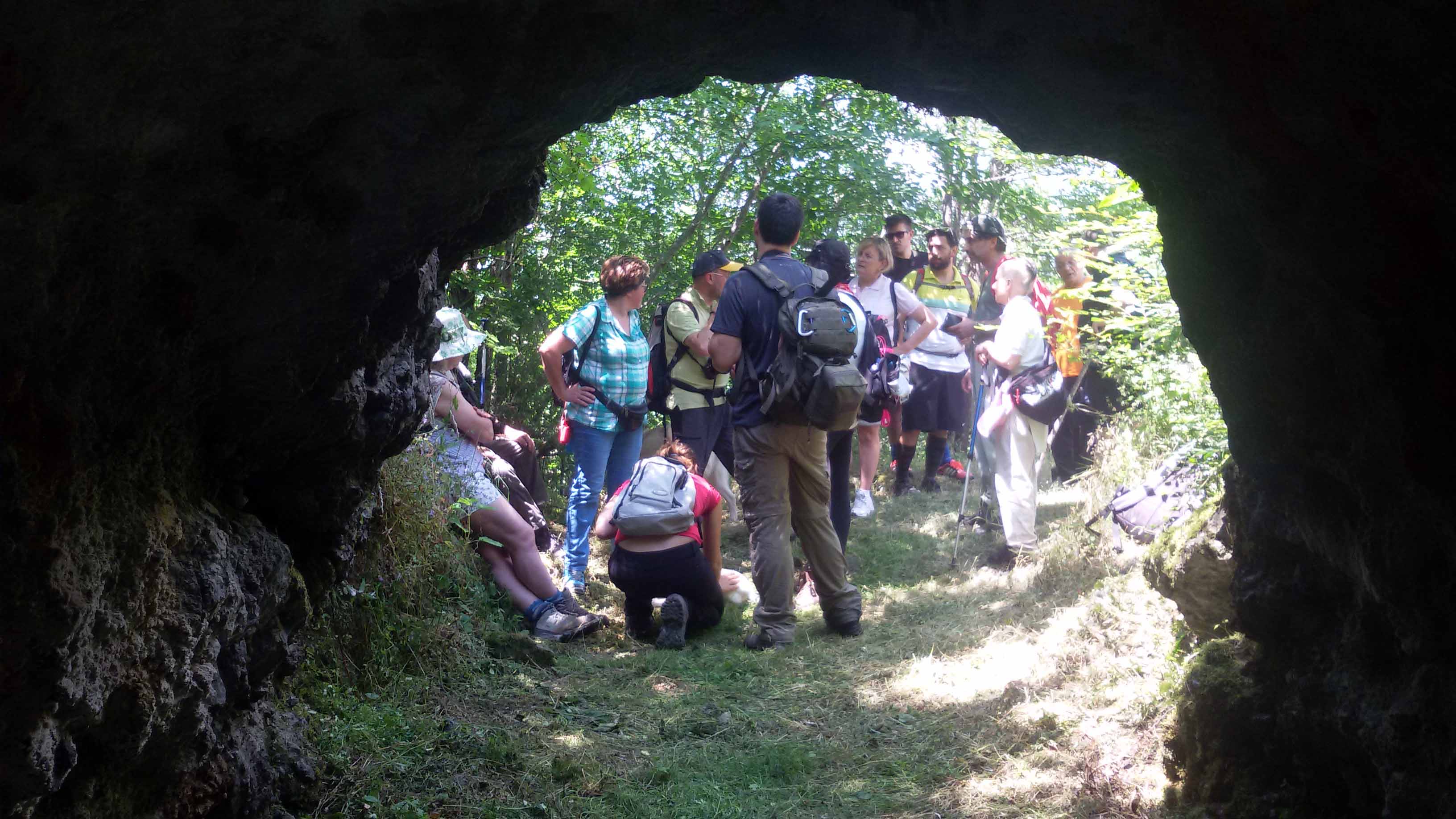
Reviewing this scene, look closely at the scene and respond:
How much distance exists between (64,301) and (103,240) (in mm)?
164

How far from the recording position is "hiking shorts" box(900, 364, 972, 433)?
35.1 feet

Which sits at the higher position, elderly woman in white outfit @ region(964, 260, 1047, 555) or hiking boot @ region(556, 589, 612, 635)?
elderly woman in white outfit @ region(964, 260, 1047, 555)

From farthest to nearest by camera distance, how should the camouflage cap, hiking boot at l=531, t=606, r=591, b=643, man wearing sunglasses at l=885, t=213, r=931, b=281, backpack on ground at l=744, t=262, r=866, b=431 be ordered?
man wearing sunglasses at l=885, t=213, r=931, b=281
hiking boot at l=531, t=606, r=591, b=643
the camouflage cap
backpack on ground at l=744, t=262, r=866, b=431

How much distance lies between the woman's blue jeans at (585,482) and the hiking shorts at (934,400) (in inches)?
152

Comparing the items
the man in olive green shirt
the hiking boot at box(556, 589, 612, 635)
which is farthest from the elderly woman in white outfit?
the hiking boot at box(556, 589, 612, 635)

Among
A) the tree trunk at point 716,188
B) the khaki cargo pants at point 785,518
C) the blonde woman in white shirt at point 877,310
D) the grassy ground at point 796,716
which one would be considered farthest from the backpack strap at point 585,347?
the tree trunk at point 716,188

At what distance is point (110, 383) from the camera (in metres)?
2.65

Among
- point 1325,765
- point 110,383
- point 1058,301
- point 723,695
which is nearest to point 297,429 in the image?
point 110,383

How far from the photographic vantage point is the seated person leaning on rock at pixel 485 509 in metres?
6.24

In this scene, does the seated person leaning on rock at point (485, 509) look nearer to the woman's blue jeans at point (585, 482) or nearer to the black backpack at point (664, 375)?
the woman's blue jeans at point (585, 482)

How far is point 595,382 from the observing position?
7539 millimetres

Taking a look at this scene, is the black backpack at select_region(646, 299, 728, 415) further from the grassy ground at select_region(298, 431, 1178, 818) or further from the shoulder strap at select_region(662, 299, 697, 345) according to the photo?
the grassy ground at select_region(298, 431, 1178, 818)

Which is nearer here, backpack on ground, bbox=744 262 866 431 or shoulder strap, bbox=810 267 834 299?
backpack on ground, bbox=744 262 866 431

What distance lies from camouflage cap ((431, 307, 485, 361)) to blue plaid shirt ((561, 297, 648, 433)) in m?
0.99
